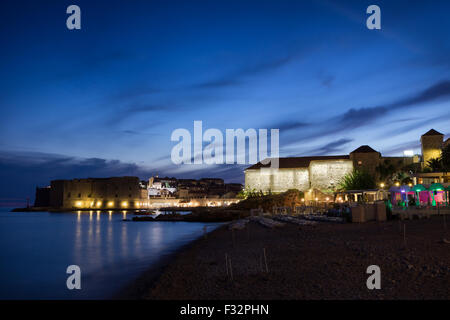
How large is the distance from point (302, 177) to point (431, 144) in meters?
19.2

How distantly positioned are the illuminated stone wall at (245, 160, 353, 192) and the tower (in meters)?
10.3

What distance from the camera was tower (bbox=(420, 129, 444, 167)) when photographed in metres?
45.1

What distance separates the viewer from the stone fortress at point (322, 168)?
4578 centimetres

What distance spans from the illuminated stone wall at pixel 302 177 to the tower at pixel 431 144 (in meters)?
10.3

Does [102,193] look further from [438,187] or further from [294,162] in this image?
[438,187]

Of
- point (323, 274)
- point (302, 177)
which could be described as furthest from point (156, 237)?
point (302, 177)

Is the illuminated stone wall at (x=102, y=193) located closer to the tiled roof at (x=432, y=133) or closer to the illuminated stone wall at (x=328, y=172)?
the illuminated stone wall at (x=328, y=172)

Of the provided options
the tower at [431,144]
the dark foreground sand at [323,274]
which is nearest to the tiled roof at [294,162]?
the tower at [431,144]

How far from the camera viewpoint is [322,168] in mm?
53625

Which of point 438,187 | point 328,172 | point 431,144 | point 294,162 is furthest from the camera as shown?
point 294,162
